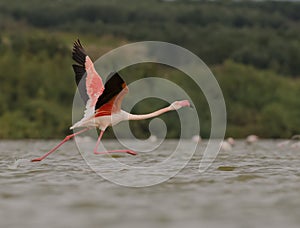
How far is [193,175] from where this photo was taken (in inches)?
467

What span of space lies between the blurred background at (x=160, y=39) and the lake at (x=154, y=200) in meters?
31.9

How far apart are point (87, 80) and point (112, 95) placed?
59.4 inches

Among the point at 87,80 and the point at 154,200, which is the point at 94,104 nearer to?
the point at 87,80

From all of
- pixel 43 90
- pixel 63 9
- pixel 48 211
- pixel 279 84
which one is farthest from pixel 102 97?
pixel 63 9

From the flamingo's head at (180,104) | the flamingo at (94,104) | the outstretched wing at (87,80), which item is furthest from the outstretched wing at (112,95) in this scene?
the flamingo's head at (180,104)

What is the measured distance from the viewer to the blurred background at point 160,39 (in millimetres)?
46062

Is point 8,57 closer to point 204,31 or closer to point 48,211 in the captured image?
point 204,31

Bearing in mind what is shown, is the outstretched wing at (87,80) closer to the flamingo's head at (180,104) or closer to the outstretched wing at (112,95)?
the outstretched wing at (112,95)

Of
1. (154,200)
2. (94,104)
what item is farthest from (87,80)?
(154,200)

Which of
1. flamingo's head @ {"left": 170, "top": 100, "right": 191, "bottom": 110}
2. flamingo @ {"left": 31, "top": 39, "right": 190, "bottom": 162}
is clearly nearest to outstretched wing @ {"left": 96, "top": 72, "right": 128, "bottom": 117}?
flamingo @ {"left": 31, "top": 39, "right": 190, "bottom": 162}

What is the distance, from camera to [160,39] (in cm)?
7869

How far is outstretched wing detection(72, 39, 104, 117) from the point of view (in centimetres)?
1372

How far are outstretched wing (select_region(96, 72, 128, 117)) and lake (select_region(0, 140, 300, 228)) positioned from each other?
129 centimetres

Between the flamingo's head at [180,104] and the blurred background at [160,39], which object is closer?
the flamingo's head at [180,104]
